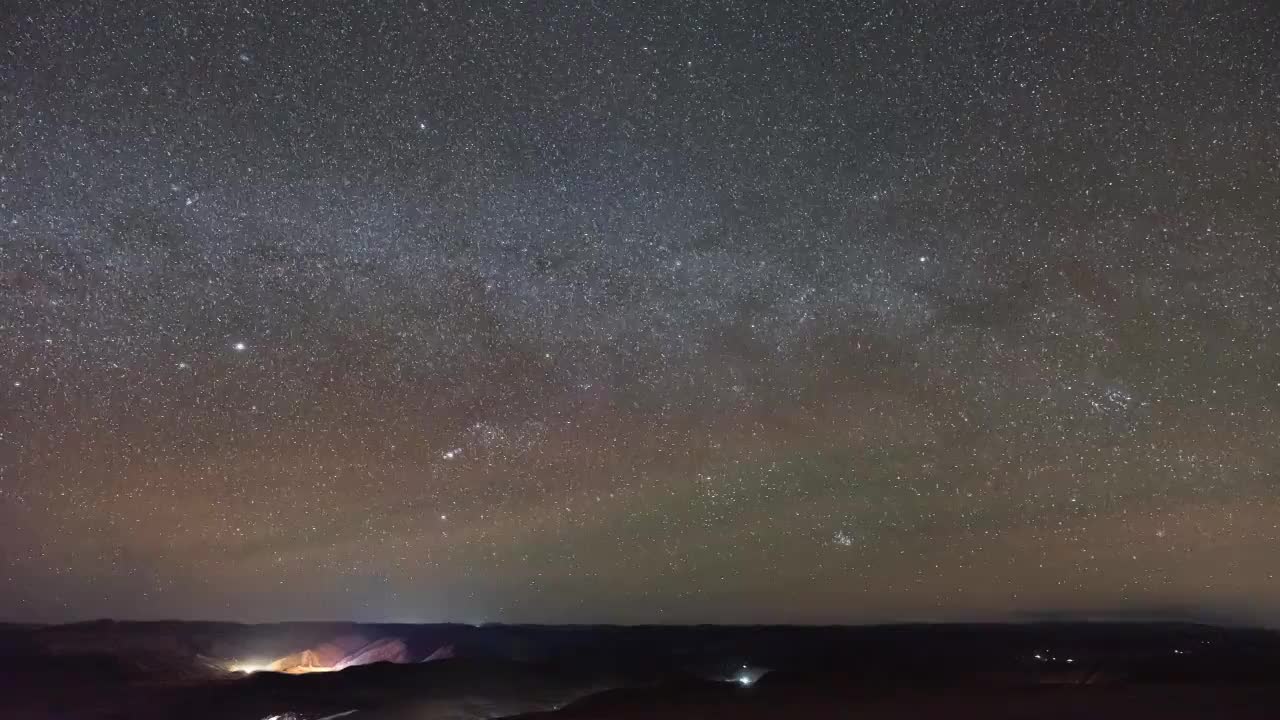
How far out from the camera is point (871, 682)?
29016 mm

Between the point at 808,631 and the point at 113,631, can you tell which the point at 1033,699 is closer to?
the point at 113,631

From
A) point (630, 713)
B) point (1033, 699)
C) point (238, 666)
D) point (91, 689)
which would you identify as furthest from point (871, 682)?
point (238, 666)

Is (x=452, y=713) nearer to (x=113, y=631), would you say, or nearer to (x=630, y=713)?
(x=630, y=713)

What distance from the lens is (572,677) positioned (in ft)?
119

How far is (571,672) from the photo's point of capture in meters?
38.1

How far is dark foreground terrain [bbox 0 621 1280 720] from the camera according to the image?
21.8 metres

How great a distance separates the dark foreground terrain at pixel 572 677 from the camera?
2175cm

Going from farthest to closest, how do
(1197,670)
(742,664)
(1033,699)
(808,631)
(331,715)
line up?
(808,631), (742,664), (1197,670), (331,715), (1033,699)

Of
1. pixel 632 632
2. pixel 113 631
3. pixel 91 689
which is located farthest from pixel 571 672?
pixel 632 632

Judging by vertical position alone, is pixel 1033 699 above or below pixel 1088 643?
above

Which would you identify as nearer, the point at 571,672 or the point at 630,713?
the point at 630,713

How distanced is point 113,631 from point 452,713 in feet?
126

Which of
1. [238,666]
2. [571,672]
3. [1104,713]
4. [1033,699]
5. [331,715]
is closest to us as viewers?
[1104,713]

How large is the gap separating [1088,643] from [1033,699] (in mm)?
57221
